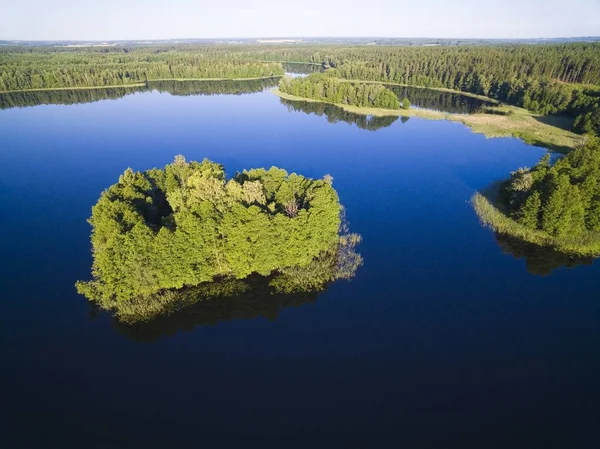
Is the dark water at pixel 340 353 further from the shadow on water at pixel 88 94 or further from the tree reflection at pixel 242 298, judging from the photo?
the shadow on water at pixel 88 94

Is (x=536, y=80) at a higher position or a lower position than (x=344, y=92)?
higher

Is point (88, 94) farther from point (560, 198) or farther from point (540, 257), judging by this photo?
point (540, 257)

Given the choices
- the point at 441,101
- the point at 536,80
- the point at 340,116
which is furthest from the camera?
the point at 441,101

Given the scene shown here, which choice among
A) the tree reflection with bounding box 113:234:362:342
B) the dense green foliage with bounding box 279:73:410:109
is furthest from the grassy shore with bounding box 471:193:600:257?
the dense green foliage with bounding box 279:73:410:109

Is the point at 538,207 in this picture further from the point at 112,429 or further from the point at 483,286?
the point at 112,429

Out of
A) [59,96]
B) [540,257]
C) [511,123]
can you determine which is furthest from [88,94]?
[540,257]

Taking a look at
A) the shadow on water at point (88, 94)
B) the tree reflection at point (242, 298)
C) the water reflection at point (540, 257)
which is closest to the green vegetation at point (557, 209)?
the water reflection at point (540, 257)

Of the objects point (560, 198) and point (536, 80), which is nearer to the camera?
point (560, 198)
